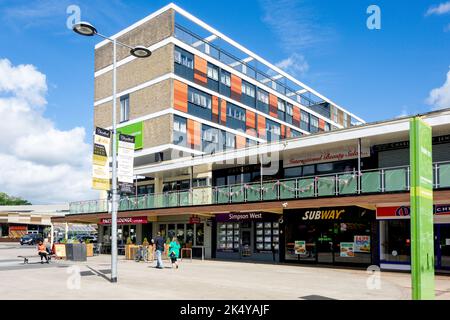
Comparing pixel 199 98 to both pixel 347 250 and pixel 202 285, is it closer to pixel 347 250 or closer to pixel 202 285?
pixel 347 250

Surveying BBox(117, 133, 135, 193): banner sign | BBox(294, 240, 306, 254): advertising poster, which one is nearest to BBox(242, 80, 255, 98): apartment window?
BBox(294, 240, 306, 254): advertising poster

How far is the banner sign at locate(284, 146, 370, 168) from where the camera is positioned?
24.3 meters

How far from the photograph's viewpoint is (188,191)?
2923 centimetres

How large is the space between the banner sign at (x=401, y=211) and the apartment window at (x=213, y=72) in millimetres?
A: 26975

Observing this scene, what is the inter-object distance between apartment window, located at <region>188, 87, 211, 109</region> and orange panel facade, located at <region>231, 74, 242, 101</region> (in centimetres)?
467

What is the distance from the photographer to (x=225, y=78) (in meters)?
48.0

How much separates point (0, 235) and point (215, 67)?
1775 inches

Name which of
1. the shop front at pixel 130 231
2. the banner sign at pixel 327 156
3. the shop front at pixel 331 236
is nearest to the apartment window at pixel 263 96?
the shop front at pixel 130 231

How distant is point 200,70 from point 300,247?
23.3 meters

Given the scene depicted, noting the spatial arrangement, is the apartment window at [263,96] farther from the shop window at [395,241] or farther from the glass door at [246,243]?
the shop window at [395,241]

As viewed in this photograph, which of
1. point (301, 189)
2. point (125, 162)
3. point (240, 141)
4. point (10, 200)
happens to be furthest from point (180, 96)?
point (10, 200)

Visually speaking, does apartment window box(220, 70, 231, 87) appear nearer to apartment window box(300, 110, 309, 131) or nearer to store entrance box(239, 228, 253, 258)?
apartment window box(300, 110, 309, 131)

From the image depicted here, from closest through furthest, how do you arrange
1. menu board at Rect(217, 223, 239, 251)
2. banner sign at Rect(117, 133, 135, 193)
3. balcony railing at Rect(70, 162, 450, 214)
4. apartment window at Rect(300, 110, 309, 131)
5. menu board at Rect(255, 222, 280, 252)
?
banner sign at Rect(117, 133, 135, 193)
balcony railing at Rect(70, 162, 450, 214)
menu board at Rect(255, 222, 280, 252)
menu board at Rect(217, 223, 239, 251)
apartment window at Rect(300, 110, 309, 131)

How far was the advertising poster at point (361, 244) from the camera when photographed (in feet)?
75.7
